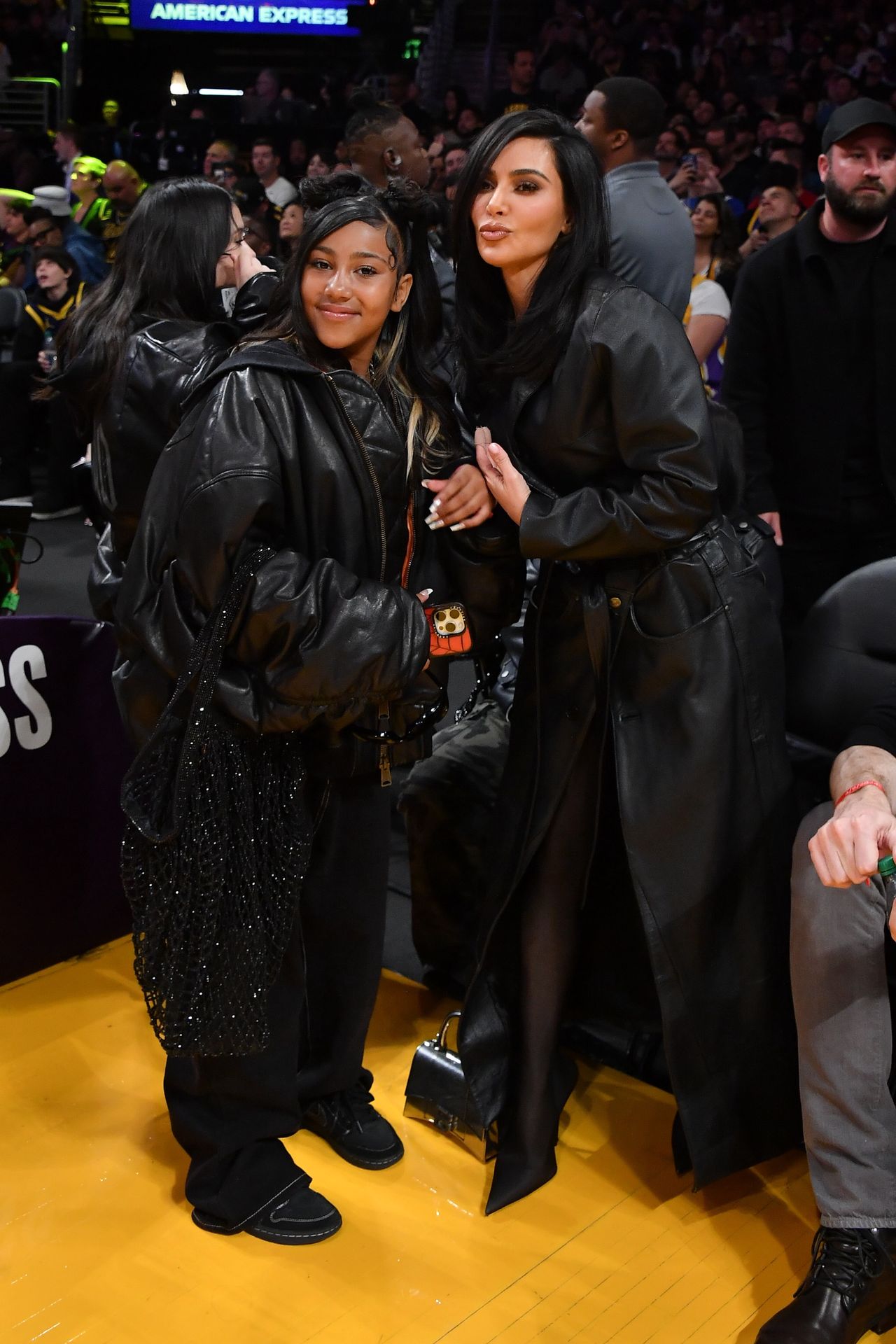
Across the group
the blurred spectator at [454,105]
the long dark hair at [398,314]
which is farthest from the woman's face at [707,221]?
the blurred spectator at [454,105]

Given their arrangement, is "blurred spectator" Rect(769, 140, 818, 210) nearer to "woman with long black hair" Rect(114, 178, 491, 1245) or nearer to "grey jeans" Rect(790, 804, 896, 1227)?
"woman with long black hair" Rect(114, 178, 491, 1245)

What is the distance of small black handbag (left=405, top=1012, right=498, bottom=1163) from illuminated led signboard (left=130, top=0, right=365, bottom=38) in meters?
15.5

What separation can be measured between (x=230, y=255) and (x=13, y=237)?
7799mm

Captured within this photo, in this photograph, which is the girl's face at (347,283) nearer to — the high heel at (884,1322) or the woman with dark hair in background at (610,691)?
the woman with dark hair in background at (610,691)

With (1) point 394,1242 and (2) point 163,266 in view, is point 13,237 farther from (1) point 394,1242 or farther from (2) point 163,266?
(1) point 394,1242

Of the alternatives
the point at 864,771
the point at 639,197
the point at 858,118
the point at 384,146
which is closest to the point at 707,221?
the point at 858,118

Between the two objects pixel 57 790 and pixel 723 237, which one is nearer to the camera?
pixel 57 790

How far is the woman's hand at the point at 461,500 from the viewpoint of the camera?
230cm

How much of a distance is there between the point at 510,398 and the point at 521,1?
1342cm

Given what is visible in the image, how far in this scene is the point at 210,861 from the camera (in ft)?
6.94

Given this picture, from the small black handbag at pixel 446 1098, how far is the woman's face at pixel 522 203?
1496 mm

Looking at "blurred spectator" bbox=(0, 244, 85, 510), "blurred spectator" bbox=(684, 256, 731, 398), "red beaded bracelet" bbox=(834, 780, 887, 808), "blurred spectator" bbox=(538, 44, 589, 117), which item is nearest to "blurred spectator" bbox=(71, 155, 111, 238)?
"blurred spectator" bbox=(0, 244, 85, 510)

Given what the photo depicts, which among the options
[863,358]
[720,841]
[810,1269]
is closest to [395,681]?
[720,841]

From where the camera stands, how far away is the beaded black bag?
2.09 m
